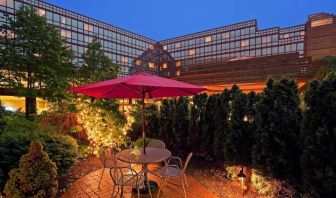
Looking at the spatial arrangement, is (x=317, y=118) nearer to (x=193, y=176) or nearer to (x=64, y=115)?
(x=193, y=176)

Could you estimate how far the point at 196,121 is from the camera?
22.5ft

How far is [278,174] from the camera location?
4203 millimetres

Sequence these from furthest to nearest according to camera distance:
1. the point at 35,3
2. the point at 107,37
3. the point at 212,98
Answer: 1. the point at 107,37
2. the point at 35,3
3. the point at 212,98

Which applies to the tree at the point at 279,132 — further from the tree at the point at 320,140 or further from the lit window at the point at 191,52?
the lit window at the point at 191,52

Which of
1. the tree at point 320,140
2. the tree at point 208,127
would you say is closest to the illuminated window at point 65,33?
the tree at point 208,127

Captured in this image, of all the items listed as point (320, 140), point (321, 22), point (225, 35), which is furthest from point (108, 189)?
point (225, 35)

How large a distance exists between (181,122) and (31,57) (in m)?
14.0

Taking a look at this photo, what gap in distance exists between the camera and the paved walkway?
454 cm

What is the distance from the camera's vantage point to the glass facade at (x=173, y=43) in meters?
38.5

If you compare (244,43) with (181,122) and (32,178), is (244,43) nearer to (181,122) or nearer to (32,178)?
(181,122)

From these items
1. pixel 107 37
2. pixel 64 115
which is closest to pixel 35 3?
pixel 107 37

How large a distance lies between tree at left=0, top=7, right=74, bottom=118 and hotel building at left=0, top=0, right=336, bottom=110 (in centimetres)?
1490

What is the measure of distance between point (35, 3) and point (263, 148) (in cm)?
3992

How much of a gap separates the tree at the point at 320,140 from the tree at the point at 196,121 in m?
3.32
